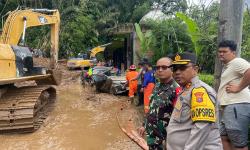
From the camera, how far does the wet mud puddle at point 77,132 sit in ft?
23.3

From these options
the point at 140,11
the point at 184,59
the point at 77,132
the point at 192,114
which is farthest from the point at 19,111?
the point at 140,11

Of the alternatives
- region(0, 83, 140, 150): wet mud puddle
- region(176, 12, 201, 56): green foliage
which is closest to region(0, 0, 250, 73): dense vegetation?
region(176, 12, 201, 56): green foliage

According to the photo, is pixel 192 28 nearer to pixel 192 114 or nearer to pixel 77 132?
pixel 77 132

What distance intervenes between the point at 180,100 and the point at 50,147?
195 inches

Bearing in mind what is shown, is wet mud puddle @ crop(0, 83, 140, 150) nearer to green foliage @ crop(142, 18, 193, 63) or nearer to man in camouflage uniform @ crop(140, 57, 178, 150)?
green foliage @ crop(142, 18, 193, 63)

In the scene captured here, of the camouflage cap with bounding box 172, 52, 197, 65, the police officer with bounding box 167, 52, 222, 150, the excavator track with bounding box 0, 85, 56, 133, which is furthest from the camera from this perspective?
the excavator track with bounding box 0, 85, 56, 133

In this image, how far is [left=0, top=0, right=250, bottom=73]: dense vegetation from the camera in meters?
13.0

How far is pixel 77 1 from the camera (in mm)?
30703

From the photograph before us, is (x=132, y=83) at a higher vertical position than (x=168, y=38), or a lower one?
lower

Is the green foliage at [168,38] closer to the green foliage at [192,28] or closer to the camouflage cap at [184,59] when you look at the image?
the green foliage at [192,28]

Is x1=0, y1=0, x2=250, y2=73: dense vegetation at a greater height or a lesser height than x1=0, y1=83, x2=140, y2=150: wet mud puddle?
greater

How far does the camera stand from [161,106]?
11.3 ft

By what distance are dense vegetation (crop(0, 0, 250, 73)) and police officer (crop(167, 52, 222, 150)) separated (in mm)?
8792

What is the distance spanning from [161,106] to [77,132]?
508 cm
